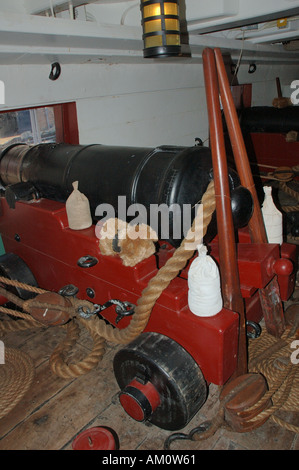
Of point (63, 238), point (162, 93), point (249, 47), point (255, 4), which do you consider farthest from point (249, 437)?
point (249, 47)

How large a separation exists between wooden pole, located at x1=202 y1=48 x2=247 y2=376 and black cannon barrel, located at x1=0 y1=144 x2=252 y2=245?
4.9 inches

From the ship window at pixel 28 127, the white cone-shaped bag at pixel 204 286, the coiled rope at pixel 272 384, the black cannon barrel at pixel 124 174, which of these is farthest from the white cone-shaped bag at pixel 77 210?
the ship window at pixel 28 127

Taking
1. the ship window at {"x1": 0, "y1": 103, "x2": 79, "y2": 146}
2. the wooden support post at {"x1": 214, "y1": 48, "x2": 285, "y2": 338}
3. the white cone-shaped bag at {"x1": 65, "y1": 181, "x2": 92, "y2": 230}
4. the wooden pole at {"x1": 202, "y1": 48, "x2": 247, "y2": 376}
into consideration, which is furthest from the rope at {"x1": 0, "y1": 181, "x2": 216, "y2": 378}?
the ship window at {"x1": 0, "y1": 103, "x2": 79, "y2": 146}

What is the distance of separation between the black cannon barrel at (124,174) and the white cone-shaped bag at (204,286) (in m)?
0.30

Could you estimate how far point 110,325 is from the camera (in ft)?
5.58

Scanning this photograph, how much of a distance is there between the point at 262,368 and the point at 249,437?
1.07 ft

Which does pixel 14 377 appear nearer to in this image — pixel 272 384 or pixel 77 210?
pixel 77 210

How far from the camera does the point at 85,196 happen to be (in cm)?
180

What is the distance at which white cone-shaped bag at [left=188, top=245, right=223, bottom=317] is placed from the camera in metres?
1.23

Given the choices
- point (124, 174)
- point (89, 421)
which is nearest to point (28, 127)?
point (124, 174)

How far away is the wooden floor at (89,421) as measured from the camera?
135 cm

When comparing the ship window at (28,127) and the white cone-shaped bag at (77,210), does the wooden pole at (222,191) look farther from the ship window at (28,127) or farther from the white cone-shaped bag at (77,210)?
the ship window at (28,127)

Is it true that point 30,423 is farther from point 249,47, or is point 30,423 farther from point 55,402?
point 249,47

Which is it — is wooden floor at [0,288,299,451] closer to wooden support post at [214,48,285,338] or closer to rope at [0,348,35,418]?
rope at [0,348,35,418]
